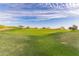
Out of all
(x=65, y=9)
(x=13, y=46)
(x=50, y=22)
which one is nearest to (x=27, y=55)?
(x=13, y=46)

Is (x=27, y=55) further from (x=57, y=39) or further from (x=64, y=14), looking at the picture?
(x=64, y=14)

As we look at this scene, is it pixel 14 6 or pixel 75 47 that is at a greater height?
pixel 14 6

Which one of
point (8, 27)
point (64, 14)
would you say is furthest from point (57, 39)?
point (8, 27)

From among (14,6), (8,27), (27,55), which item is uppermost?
(14,6)

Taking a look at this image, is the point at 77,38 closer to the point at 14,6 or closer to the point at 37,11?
the point at 37,11

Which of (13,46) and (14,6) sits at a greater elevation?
(14,6)
